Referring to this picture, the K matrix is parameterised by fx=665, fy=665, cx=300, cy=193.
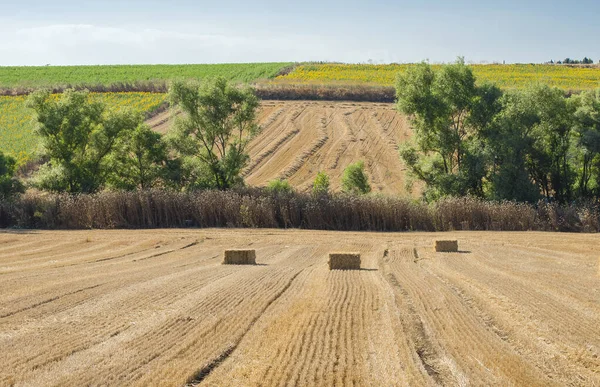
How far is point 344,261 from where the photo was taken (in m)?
21.6

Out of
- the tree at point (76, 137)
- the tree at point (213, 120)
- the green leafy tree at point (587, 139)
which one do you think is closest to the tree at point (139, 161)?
the tree at point (76, 137)

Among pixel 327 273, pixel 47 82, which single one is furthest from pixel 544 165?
pixel 47 82

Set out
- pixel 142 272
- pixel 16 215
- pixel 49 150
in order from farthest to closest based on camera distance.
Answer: pixel 49 150 → pixel 16 215 → pixel 142 272

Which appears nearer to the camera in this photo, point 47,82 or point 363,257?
point 363,257

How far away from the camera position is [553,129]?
1556 inches

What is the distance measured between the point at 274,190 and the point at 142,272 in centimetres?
1893

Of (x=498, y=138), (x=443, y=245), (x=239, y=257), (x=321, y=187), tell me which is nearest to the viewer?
(x=239, y=257)

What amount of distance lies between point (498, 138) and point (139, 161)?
858 inches

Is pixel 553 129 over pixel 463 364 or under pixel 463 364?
over

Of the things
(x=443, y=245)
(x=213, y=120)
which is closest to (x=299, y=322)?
(x=443, y=245)

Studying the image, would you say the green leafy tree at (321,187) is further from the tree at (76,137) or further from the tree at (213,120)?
the tree at (76,137)

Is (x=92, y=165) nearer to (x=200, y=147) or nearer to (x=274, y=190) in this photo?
(x=200, y=147)

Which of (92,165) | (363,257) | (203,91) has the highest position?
(203,91)

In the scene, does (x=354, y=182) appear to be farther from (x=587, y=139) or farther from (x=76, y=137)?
(x=76, y=137)
